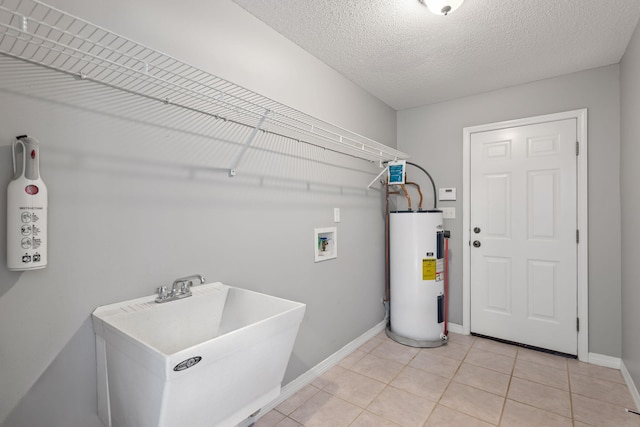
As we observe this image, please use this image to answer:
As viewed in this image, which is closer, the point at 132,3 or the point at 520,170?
the point at 132,3

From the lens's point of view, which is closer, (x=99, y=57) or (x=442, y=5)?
(x=99, y=57)

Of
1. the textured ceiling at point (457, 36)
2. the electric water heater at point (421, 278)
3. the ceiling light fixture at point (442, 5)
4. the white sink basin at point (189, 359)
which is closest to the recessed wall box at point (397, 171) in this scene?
the electric water heater at point (421, 278)

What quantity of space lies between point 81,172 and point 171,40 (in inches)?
28.6

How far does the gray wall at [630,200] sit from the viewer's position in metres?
1.89

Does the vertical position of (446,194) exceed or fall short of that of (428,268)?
it exceeds it

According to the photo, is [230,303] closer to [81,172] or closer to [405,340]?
[81,172]

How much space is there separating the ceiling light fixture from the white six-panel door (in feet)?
5.25

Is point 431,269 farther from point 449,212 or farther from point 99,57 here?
point 99,57

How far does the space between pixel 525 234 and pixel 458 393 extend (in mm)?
1533

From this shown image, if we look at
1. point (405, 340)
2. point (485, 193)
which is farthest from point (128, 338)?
point (485, 193)

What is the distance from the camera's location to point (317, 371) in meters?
2.23

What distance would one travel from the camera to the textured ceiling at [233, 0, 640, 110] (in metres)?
1.71

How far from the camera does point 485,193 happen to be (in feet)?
9.50

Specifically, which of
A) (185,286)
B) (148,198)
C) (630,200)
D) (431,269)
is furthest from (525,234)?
(148,198)
